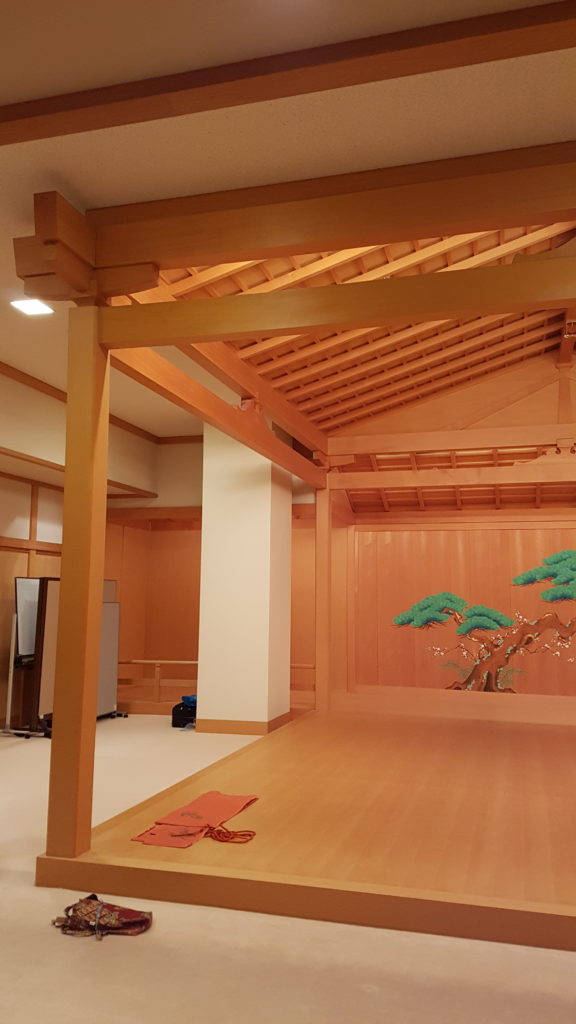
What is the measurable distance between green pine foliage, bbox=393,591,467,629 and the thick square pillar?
1406mm

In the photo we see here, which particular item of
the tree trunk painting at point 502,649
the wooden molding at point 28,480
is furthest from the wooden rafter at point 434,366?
the wooden molding at point 28,480

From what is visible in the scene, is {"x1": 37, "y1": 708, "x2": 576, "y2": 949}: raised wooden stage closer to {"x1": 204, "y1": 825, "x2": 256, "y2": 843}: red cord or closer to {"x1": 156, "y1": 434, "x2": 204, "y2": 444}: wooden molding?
{"x1": 204, "y1": 825, "x2": 256, "y2": 843}: red cord

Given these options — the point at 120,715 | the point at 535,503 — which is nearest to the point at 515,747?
the point at 535,503

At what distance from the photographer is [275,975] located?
253cm

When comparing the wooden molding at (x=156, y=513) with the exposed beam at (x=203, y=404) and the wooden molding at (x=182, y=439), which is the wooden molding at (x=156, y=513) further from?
the exposed beam at (x=203, y=404)

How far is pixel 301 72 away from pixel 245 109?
36 cm

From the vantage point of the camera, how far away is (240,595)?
7129 mm

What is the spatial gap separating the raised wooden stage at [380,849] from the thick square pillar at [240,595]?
121 cm

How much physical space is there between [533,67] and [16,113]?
1.89 metres

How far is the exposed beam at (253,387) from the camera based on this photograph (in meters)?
5.07

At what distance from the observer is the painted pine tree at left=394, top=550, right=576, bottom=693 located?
7.74m

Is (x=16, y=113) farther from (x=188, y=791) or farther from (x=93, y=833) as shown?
(x=188, y=791)

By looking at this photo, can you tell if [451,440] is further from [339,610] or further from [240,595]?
[240,595]

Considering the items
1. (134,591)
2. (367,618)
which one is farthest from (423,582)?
(134,591)
